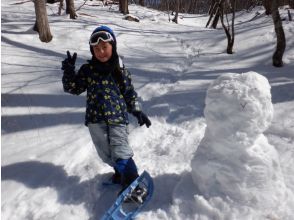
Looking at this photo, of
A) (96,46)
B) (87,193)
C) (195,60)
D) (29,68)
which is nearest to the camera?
(96,46)

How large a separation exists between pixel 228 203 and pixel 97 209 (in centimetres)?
111

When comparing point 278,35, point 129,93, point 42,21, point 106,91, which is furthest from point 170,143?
point 42,21

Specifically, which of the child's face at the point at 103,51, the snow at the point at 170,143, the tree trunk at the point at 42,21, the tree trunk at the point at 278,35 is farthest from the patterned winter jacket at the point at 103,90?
the tree trunk at the point at 42,21

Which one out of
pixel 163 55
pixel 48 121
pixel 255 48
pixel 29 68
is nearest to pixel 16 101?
pixel 48 121

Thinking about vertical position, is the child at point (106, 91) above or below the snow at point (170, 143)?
above

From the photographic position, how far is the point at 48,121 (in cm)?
429

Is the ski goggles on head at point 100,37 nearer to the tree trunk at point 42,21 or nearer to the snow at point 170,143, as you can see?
the snow at point 170,143

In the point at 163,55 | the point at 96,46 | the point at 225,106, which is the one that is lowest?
the point at 163,55

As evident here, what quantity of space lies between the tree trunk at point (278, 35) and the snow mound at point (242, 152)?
14.2ft

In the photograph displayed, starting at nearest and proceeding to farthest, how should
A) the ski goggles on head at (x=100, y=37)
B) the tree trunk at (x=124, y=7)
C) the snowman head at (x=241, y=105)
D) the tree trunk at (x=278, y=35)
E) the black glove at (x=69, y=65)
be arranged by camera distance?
the snowman head at (x=241, y=105) < the ski goggles on head at (x=100, y=37) < the black glove at (x=69, y=65) < the tree trunk at (x=278, y=35) < the tree trunk at (x=124, y=7)

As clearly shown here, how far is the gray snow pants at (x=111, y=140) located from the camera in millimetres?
2846

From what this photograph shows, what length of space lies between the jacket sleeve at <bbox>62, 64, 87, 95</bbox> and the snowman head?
1113 mm

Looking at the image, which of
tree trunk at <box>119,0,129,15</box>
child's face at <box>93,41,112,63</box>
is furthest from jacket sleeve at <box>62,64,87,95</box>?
tree trunk at <box>119,0,129,15</box>

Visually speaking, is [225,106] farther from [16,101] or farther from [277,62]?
[277,62]
